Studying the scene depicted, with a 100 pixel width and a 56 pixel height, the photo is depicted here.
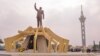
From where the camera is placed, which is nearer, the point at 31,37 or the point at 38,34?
the point at 38,34

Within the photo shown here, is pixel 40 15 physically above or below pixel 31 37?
above

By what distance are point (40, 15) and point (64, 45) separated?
157 inches

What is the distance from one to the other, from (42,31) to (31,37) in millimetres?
2352

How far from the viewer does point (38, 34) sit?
2652 centimetres

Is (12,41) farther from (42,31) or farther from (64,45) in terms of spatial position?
(64,45)

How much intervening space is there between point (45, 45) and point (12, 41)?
134 inches

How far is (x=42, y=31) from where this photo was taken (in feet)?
87.6

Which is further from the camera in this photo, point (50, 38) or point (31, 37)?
point (31, 37)

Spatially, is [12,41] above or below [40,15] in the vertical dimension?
below

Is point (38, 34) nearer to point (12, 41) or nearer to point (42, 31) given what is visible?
point (42, 31)

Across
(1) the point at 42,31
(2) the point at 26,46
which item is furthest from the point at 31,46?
(1) the point at 42,31

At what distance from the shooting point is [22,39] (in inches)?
1099

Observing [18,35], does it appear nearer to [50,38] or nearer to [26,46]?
[26,46]

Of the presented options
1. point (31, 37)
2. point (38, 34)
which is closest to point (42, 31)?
point (38, 34)
